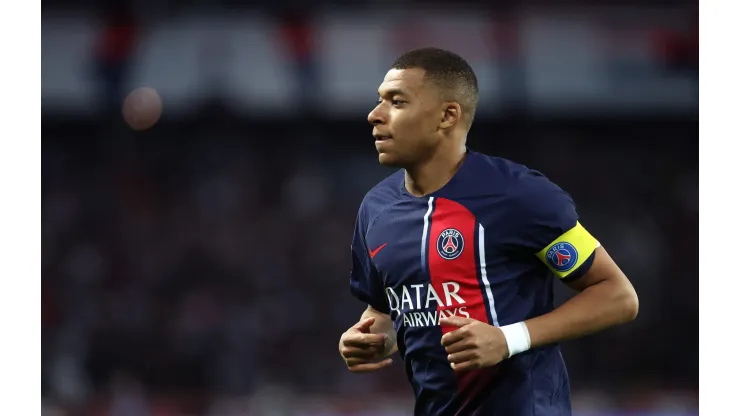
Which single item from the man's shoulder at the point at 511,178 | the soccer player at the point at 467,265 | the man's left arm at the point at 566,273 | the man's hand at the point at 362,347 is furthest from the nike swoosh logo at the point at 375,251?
the man's left arm at the point at 566,273

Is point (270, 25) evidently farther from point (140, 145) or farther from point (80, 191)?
point (80, 191)

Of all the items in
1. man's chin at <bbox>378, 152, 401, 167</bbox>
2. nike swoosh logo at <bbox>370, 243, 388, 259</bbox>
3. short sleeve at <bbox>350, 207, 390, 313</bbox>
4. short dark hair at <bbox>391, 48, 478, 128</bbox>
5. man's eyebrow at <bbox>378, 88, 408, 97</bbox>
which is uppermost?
short dark hair at <bbox>391, 48, 478, 128</bbox>

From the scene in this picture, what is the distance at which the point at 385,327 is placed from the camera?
13.4ft

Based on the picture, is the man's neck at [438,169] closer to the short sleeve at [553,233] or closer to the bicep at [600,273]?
the short sleeve at [553,233]

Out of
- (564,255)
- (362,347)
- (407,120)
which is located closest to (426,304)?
(362,347)

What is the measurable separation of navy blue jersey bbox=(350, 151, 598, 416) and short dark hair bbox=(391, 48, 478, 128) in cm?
23

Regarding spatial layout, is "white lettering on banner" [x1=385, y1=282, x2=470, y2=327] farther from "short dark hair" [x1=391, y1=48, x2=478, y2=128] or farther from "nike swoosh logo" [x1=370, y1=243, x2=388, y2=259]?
"short dark hair" [x1=391, y1=48, x2=478, y2=128]

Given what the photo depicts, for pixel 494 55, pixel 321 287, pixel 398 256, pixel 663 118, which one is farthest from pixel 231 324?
pixel 398 256

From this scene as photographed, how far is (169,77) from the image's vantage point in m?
14.2

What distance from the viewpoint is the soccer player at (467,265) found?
3.57 m

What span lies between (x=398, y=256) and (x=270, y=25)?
10.8 meters

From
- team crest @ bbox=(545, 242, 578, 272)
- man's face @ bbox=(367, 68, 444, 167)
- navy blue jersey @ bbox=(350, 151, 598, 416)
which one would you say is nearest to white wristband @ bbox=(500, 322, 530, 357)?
navy blue jersey @ bbox=(350, 151, 598, 416)

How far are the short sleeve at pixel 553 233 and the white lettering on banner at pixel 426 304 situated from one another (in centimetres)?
30

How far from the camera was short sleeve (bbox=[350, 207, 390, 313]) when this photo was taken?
410 cm
